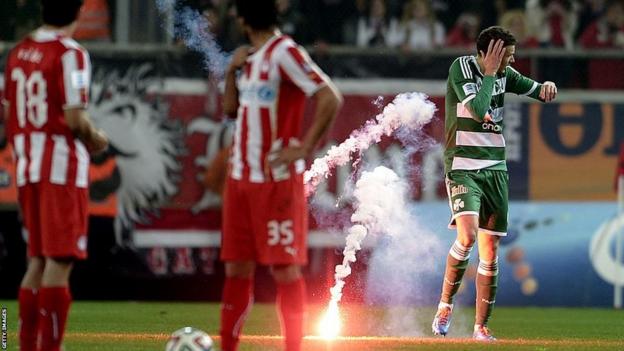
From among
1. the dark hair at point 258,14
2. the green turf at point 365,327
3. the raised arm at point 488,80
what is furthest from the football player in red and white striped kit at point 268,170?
the raised arm at point 488,80

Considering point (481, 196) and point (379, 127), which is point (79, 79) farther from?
point (379, 127)

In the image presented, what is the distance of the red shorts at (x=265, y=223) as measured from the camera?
804 cm

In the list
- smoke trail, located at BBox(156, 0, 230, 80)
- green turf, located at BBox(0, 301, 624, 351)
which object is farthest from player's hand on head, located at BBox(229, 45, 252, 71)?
smoke trail, located at BBox(156, 0, 230, 80)

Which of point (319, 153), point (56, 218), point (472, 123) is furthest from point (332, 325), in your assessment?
point (319, 153)

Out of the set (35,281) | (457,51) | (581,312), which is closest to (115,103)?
(457,51)

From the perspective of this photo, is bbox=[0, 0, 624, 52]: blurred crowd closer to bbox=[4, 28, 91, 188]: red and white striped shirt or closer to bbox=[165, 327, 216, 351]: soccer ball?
bbox=[4, 28, 91, 188]: red and white striped shirt

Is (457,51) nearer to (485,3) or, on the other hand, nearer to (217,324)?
(485,3)

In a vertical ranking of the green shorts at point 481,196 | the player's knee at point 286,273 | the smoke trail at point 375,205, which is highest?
the player's knee at point 286,273

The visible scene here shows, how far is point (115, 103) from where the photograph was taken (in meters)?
17.4

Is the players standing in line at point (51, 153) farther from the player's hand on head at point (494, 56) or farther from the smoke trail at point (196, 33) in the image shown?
the smoke trail at point (196, 33)

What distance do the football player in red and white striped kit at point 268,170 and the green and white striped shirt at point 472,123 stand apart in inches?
127

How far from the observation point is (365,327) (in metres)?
12.8

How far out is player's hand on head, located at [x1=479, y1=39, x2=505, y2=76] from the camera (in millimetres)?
10930

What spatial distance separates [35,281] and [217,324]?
533cm
